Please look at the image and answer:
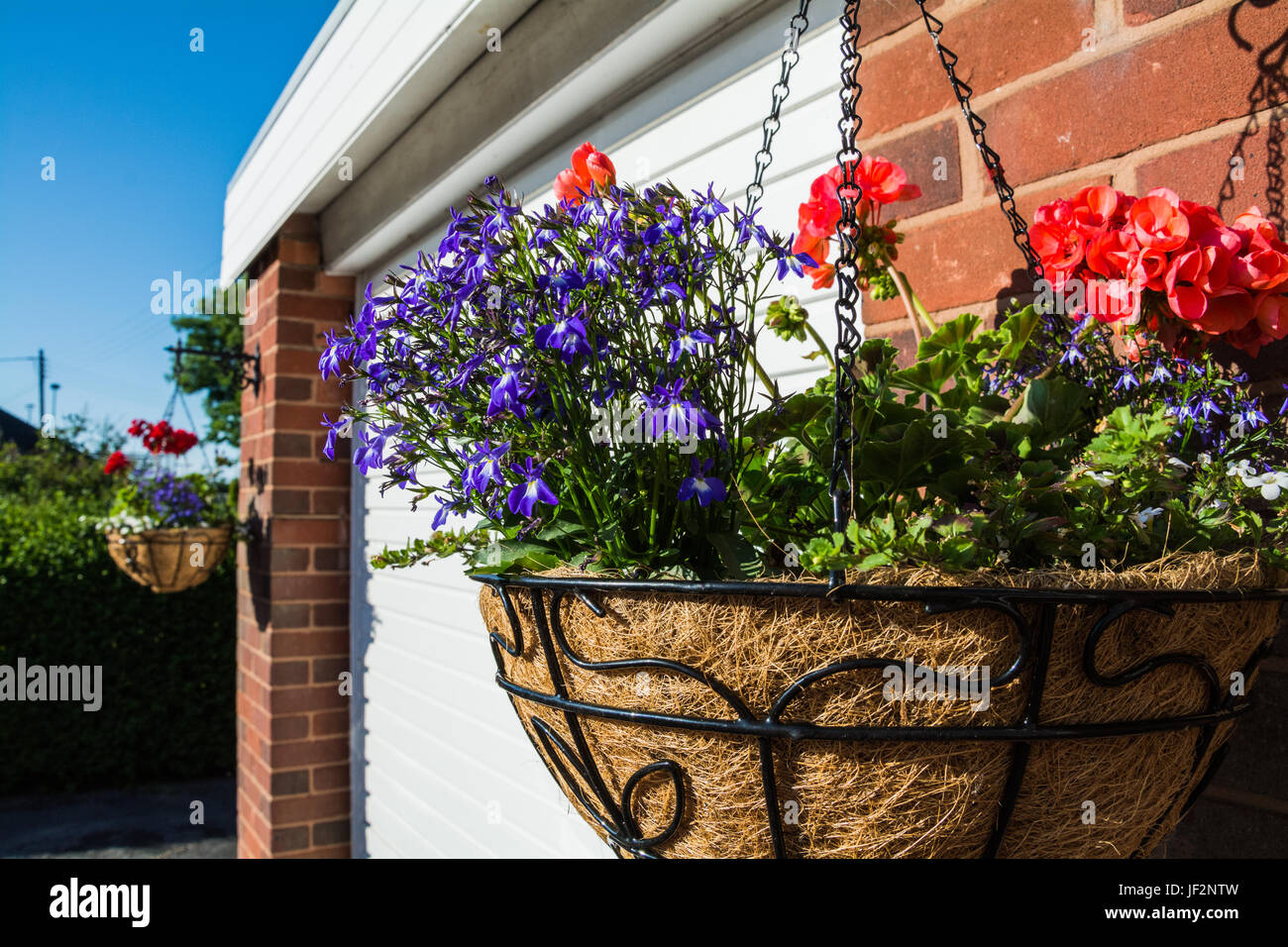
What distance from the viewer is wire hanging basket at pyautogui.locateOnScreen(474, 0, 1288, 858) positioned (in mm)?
650

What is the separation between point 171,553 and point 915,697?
14.9 ft

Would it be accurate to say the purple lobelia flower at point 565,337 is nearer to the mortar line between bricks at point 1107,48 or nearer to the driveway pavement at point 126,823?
the mortar line between bricks at point 1107,48

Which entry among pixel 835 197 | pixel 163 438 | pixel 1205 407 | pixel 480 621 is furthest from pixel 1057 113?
pixel 163 438

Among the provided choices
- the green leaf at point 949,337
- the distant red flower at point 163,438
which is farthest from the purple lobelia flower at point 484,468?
the distant red flower at point 163,438

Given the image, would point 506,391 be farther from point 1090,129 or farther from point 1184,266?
point 1090,129

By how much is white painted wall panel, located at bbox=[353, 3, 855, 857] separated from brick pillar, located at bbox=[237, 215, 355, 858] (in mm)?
123

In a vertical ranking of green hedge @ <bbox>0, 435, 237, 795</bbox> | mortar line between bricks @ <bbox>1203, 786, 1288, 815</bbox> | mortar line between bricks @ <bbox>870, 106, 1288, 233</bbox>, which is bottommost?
green hedge @ <bbox>0, 435, 237, 795</bbox>

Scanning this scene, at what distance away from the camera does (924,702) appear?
658 mm

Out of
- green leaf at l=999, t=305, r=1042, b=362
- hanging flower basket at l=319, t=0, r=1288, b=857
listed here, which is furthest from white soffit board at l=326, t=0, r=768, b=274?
green leaf at l=999, t=305, r=1042, b=362

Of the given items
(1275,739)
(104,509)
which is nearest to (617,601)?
(1275,739)

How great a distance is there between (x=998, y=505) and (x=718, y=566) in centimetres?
26

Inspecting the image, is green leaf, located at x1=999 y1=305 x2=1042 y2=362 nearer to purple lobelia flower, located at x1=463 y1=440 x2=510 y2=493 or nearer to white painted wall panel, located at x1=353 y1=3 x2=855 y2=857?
purple lobelia flower, located at x1=463 y1=440 x2=510 y2=493

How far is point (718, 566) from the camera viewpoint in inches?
34.8
